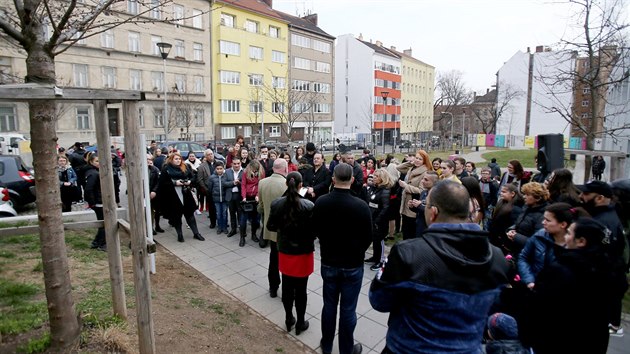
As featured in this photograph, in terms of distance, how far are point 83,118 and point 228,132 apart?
14.6 metres

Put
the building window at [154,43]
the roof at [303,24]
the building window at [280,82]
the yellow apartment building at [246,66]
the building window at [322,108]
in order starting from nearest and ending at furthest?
the building window at [154,43] → the yellow apartment building at [246,66] → the building window at [280,82] → the roof at [303,24] → the building window at [322,108]

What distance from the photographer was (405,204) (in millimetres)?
6797

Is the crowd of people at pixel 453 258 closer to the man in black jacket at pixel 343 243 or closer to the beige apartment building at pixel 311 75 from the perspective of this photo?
the man in black jacket at pixel 343 243

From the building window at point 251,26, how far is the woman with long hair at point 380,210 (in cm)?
4100

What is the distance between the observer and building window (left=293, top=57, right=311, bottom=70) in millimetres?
49803

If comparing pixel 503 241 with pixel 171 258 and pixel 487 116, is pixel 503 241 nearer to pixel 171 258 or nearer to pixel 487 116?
pixel 171 258

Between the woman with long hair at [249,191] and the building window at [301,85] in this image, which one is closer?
the woman with long hair at [249,191]

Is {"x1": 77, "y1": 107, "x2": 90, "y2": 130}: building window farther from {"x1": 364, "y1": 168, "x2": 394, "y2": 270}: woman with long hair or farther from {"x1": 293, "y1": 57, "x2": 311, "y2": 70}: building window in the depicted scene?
{"x1": 364, "y1": 168, "x2": 394, "y2": 270}: woman with long hair

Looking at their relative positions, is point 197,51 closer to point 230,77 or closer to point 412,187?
point 230,77

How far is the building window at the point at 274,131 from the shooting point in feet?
155

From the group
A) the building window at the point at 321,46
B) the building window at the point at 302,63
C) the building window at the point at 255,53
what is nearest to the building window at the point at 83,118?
the building window at the point at 255,53

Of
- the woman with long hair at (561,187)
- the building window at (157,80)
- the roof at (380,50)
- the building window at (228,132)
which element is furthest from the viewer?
the roof at (380,50)

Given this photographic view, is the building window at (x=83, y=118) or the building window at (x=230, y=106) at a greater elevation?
the building window at (x=230, y=106)

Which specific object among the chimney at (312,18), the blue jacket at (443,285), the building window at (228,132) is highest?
the chimney at (312,18)
